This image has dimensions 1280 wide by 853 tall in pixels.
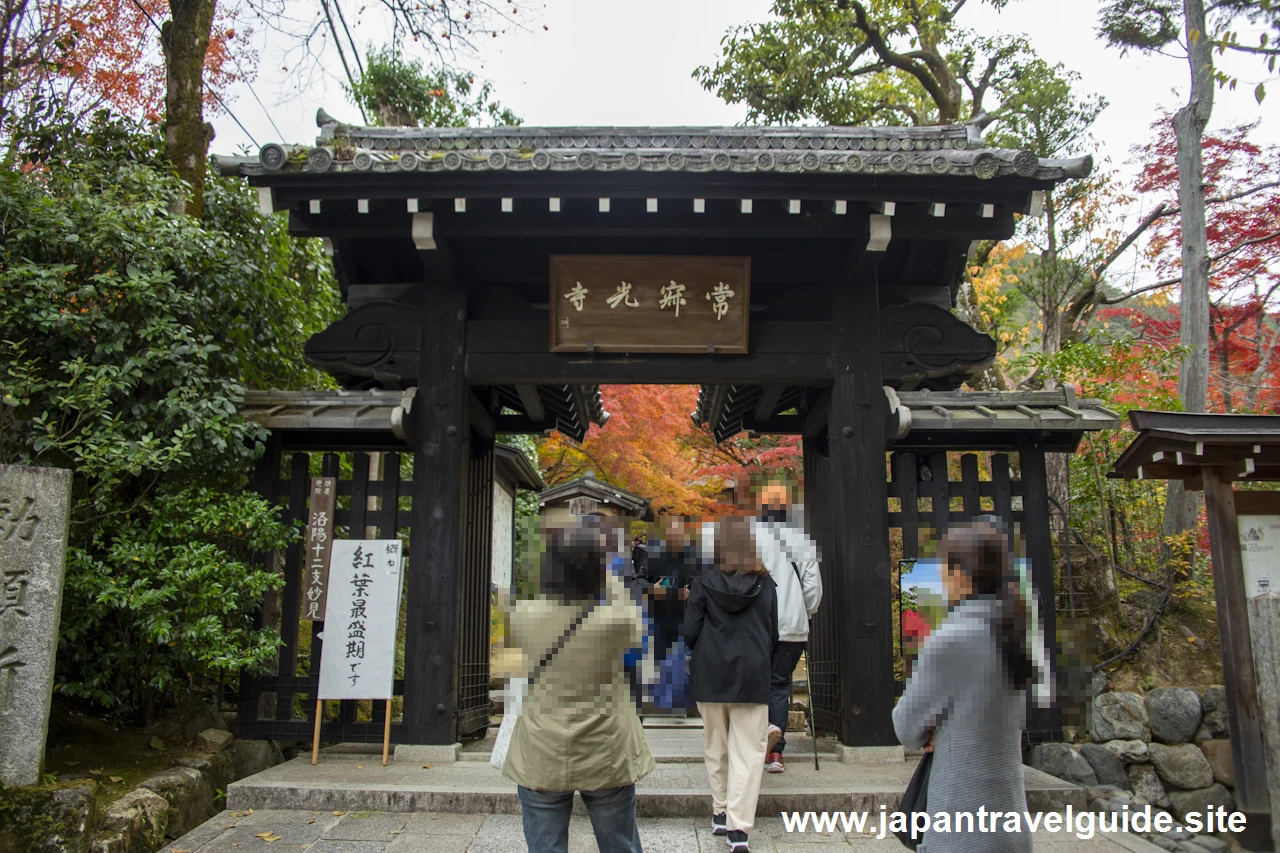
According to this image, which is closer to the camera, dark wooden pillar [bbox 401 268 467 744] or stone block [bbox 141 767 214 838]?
stone block [bbox 141 767 214 838]

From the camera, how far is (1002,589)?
10.3ft

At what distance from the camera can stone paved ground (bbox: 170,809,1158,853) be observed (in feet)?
17.5

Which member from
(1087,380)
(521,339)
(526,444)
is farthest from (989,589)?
(526,444)

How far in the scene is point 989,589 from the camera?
3.16 metres

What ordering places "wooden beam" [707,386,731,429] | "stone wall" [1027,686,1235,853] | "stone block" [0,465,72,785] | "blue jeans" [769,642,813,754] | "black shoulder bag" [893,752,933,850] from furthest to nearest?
"wooden beam" [707,386,731,429]
"stone wall" [1027,686,1235,853]
"blue jeans" [769,642,813,754]
"stone block" [0,465,72,785]
"black shoulder bag" [893,752,933,850]

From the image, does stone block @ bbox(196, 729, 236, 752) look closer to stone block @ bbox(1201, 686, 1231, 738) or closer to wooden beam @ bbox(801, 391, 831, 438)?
wooden beam @ bbox(801, 391, 831, 438)

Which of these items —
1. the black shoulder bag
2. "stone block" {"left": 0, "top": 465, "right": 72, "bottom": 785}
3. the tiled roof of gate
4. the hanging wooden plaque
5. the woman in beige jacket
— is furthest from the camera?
the hanging wooden plaque

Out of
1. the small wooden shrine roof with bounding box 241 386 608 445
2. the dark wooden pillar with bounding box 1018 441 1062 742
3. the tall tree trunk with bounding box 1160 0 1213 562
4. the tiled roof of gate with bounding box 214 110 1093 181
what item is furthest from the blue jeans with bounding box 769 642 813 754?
the tall tree trunk with bounding box 1160 0 1213 562

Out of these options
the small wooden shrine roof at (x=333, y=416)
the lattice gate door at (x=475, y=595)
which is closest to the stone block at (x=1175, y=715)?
the lattice gate door at (x=475, y=595)

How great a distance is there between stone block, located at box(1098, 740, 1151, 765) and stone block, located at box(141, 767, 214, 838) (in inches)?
299

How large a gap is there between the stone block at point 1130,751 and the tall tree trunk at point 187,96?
33.8 feet

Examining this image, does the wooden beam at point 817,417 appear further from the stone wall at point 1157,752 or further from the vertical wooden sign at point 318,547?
the vertical wooden sign at point 318,547

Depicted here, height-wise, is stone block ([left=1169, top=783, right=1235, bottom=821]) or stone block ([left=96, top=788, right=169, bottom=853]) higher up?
stone block ([left=96, top=788, right=169, bottom=853])

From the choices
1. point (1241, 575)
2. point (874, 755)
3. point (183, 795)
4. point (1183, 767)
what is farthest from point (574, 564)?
point (1183, 767)
